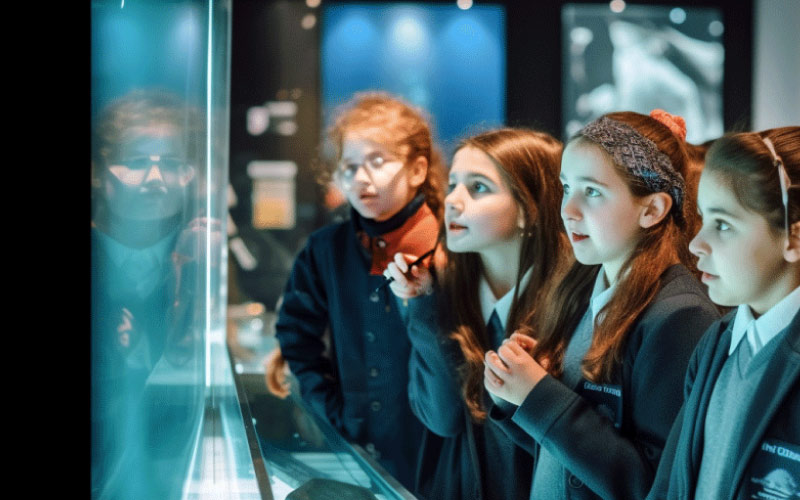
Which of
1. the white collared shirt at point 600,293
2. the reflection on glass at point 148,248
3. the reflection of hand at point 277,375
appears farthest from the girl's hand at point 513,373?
the reflection of hand at point 277,375

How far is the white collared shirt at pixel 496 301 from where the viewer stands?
184 centimetres

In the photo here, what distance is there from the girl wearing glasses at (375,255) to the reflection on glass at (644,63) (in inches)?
109

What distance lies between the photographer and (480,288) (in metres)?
1.95

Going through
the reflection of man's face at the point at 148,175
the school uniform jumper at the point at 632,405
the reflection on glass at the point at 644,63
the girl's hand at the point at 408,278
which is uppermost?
the reflection on glass at the point at 644,63

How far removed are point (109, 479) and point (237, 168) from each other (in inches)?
170

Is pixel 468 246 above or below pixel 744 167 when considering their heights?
below

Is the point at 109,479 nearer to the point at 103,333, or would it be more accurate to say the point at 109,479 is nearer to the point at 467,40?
the point at 103,333

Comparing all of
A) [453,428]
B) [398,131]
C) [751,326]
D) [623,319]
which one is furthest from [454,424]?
[751,326]

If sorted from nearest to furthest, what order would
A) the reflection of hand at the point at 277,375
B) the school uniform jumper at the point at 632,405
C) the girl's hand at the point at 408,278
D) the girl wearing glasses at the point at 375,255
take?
the school uniform jumper at the point at 632,405 → the girl's hand at the point at 408,278 → the girl wearing glasses at the point at 375,255 → the reflection of hand at the point at 277,375

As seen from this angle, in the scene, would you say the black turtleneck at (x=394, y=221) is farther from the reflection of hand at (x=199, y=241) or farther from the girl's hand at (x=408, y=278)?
the reflection of hand at (x=199, y=241)

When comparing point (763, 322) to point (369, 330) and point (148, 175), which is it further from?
point (369, 330)

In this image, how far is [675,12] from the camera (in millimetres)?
4988

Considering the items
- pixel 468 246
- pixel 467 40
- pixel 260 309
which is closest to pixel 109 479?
pixel 468 246

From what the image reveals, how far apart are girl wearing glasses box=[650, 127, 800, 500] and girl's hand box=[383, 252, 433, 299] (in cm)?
91
